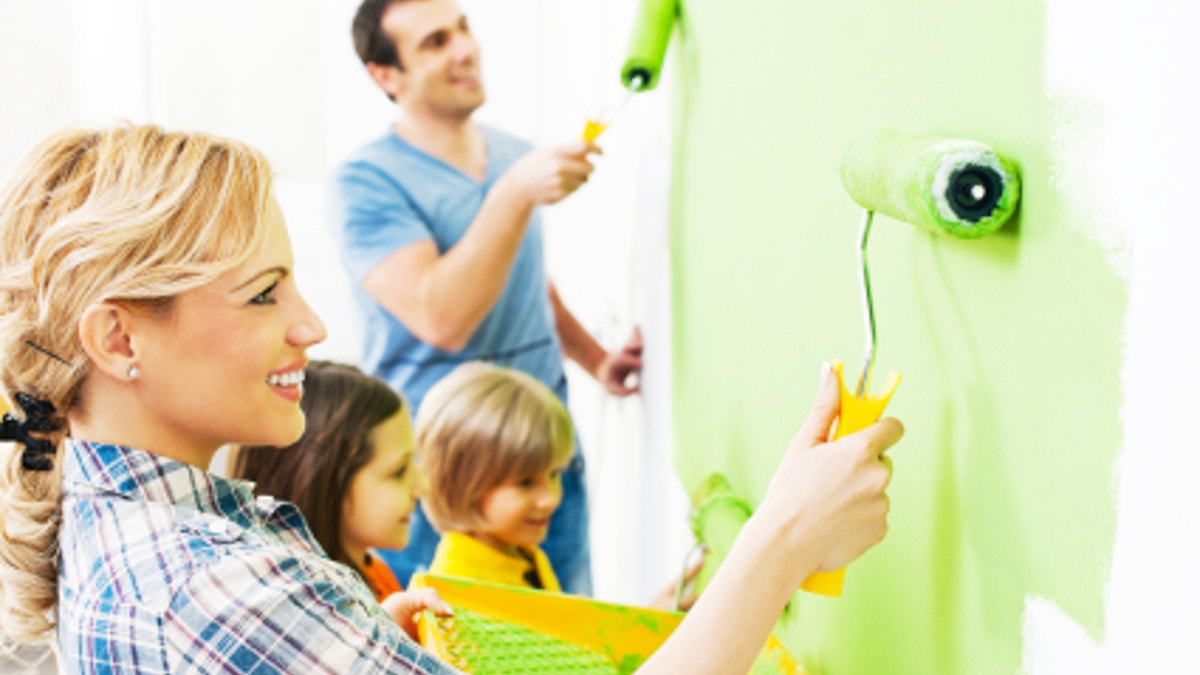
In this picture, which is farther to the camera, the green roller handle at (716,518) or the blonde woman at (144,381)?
the green roller handle at (716,518)

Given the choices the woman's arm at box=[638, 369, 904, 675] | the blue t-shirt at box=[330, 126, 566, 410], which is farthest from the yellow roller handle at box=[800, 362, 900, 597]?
the blue t-shirt at box=[330, 126, 566, 410]

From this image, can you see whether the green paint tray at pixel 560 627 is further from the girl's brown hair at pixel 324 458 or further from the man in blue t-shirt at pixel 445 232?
the man in blue t-shirt at pixel 445 232

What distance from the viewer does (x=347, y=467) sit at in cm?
122

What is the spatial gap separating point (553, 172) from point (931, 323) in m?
0.84

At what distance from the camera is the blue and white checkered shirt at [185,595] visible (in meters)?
0.63

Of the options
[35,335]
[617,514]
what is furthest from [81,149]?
[617,514]

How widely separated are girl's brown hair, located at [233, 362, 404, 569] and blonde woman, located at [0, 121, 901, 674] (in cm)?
38

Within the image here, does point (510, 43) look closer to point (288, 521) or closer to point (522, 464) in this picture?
point (522, 464)

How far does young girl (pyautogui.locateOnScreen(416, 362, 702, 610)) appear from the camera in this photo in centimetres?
142

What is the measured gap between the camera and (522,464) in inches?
56.6

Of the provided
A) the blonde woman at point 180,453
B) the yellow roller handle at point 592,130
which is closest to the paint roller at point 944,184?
the blonde woman at point 180,453

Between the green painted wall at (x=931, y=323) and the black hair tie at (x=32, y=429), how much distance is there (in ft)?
1.61

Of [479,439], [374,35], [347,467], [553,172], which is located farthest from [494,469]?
[374,35]

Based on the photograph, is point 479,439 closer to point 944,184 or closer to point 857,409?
point 857,409
